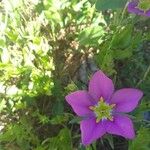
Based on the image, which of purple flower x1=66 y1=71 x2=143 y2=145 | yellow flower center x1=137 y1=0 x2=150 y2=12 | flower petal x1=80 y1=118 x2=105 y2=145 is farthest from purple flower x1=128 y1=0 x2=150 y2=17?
flower petal x1=80 y1=118 x2=105 y2=145

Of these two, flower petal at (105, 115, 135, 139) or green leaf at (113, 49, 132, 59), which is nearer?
flower petal at (105, 115, 135, 139)

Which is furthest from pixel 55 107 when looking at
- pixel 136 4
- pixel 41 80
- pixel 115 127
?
pixel 136 4

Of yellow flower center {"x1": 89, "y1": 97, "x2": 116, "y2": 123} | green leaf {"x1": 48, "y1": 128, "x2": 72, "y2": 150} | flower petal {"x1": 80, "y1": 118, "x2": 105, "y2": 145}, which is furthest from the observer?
green leaf {"x1": 48, "y1": 128, "x2": 72, "y2": 150}

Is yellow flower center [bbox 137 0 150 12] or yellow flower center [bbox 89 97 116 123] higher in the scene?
yellow flower center [bbox 137 0 150 12]

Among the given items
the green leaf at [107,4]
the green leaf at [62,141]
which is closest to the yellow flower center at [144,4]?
the green leaf at [107,4]

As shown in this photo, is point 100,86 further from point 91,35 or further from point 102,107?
point 91,35

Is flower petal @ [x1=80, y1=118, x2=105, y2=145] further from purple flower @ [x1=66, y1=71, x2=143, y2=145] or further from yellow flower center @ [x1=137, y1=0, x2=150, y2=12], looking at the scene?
yellow flower center @ [x1=137, y1=0, x2=150, y2=12]

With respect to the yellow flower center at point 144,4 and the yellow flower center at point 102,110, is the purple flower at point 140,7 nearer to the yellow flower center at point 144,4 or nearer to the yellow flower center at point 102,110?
the yellow flower center at point 144,4
